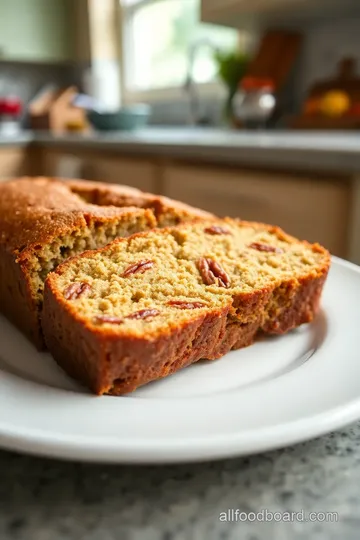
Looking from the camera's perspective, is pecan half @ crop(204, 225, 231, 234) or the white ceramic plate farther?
pecan half @ crop(204, 225, 231, 234)

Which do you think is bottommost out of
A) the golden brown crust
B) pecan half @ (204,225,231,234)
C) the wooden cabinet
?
the wooden cabinet

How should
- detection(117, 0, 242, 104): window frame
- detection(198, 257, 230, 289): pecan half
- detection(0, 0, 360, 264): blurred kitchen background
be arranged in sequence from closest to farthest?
detection(198, 257, 230, 289): pecan half → detection(0, 0, 360, 264): blurred kitchen background → detection(117, 0, 242, 104): window frame

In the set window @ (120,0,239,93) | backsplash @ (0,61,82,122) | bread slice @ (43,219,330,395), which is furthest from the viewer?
backsplash @ (0,61,82,122)

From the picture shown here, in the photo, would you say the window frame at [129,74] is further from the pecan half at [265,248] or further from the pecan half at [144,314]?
the pecan half at [144,314]

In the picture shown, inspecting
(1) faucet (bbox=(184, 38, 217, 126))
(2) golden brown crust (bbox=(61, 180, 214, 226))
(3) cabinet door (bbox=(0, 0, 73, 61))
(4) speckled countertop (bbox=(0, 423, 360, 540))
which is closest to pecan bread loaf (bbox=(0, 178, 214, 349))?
(2) golden brown crust (bbox=(61, 180, 214, 226))

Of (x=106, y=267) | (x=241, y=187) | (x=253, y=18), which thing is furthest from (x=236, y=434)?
(x=253, y=18)

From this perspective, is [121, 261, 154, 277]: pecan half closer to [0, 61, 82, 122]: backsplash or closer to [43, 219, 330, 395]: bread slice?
[43, 219, 330, 395]: bread slice

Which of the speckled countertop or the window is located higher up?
the window

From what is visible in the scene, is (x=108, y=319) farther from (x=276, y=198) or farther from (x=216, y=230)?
(x=276, y=198)
